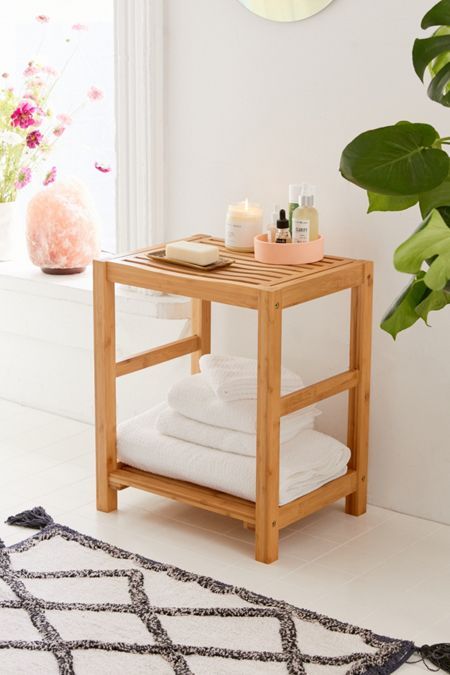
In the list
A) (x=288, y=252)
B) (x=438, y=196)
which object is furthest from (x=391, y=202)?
(x=288, y=252)

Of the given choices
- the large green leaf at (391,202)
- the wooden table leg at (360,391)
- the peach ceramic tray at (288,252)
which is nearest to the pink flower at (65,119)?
the peach ceramic tray at (288,252)

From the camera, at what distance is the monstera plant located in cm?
164

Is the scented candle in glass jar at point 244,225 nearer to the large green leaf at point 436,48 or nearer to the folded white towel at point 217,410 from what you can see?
the folded white towel at point 217,410

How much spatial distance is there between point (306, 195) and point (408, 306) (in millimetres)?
1116

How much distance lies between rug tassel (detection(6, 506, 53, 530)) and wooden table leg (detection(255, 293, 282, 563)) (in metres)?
0.59

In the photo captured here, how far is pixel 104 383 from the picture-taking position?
10.0 feet

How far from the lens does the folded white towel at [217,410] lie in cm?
292

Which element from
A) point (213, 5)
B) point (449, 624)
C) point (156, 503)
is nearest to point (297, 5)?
point (213, 5)

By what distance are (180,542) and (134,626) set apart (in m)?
0.47

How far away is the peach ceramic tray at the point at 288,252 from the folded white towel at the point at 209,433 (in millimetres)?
417

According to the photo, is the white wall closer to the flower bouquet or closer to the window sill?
the window sill

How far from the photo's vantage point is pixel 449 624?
2.54 meters

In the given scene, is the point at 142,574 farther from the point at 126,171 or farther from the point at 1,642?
the point at 126,171

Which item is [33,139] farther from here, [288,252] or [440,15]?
[440,15]
